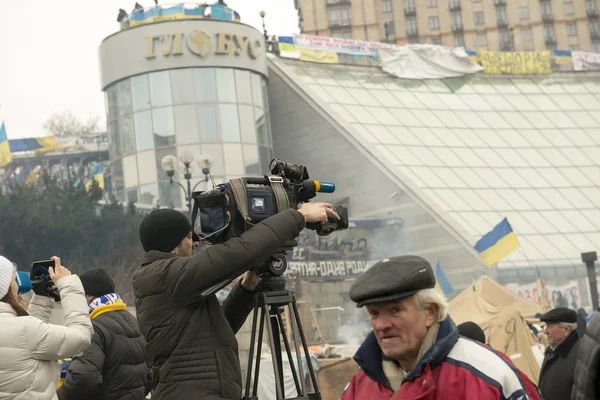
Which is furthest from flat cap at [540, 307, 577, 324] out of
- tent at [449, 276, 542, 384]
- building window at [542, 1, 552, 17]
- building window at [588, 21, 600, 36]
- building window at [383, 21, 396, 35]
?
building window at [588, 21, 600, 36]

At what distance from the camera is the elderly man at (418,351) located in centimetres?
269

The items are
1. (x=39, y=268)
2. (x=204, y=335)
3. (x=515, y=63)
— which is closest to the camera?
(x=204, y=335)

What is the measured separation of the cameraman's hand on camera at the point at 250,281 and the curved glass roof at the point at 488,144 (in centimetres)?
3354

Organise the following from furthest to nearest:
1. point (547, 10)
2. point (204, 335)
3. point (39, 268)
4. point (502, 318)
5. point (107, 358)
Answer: point (547, 10) < point (502, 318) < point (107, 358) < point (39, 268) < point (204, 335)

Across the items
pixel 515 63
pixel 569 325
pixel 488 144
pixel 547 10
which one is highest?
pixel 547 10

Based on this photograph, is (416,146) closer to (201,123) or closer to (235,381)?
(201,123)

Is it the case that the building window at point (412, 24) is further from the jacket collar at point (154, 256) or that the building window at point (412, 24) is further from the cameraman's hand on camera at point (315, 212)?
the cameraman's hand on camera at point (315, 212)

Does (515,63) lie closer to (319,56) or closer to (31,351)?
(319,56)

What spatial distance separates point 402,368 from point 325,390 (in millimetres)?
15204

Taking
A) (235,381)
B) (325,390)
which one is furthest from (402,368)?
(325,390)

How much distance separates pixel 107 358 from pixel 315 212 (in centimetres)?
186

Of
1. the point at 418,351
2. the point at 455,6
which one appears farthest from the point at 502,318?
the point at 455,6

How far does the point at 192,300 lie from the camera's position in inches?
159

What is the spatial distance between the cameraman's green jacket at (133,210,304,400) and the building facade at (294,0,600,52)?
256 feet
